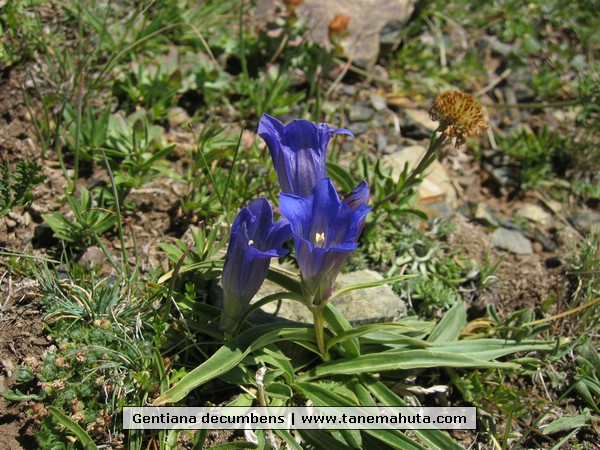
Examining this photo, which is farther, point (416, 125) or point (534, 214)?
point (416, 125)

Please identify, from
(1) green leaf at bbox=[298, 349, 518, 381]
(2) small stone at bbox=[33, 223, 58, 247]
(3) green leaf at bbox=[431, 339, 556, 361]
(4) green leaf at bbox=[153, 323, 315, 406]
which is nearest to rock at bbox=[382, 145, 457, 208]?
(3) green leaf at bbox=[431, 339, 556, 361]

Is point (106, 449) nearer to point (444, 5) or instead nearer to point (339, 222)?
point (339, 222)

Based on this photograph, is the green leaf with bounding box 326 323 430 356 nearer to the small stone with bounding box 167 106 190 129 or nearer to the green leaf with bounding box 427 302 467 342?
the green leaf with bounding box 427 302 467 342

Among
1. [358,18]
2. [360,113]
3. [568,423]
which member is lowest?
[568,423]

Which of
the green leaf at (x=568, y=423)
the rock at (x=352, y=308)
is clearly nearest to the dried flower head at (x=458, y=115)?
the rock at (x=352, y=308)

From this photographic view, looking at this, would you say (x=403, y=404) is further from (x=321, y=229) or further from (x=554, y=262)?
(x=554, y=262)

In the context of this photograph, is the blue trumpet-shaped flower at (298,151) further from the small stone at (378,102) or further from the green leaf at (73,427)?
the small stone at (378,102)

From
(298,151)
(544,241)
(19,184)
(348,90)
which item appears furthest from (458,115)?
(19,184)
